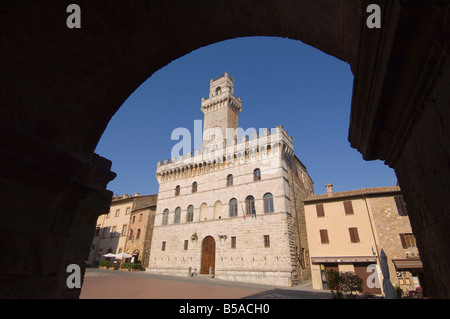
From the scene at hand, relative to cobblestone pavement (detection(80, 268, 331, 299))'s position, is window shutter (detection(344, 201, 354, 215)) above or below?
above

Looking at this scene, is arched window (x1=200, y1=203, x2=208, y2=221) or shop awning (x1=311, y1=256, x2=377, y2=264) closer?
shop awning (x1=311, y1=256, x2=377, y2=264)

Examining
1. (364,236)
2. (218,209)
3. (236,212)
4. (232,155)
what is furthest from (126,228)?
(364,236)

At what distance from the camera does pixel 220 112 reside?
29.9 m

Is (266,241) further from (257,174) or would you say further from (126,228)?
(126,228)

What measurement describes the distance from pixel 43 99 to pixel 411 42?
3.09m

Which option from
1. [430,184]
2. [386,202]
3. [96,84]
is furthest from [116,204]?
[430,184]

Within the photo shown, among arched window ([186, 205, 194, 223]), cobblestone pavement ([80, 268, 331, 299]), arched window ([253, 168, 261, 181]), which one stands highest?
arched window ([253, 168, 261, 181])

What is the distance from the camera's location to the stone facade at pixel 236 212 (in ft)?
63.2

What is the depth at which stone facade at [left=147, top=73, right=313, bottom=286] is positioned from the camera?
19.3 meters

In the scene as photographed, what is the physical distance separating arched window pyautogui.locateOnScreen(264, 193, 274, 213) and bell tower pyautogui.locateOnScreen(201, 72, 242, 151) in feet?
27.6

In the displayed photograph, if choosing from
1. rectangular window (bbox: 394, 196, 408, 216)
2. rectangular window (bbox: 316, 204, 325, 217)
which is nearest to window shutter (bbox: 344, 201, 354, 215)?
rectangular window (bbox: 316, 204, 325, 217)

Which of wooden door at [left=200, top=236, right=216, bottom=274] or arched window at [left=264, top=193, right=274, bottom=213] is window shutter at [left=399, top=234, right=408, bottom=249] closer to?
arched window at [left=264, top=193, right=274, bottom=213]

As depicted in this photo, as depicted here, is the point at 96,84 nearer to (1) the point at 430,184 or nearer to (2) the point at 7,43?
(2) the point at 7,43

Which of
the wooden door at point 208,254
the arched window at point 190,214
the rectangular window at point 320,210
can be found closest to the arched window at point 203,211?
the arched window at point 190,214
